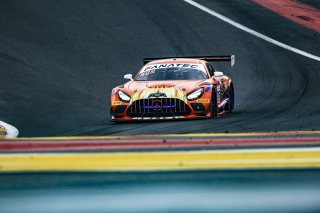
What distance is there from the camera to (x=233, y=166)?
10.7 ft

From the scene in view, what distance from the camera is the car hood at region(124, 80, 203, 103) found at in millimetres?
13602

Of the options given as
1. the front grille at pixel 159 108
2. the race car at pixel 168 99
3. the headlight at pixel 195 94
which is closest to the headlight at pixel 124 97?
the race car at pixel 168 99

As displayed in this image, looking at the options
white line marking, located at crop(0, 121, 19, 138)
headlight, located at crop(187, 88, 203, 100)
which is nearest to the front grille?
headlight, located at crop(187, 88, 203, 100)

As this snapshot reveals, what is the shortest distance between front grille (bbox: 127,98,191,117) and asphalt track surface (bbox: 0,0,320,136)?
0.25 m

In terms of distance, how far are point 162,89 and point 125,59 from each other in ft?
26.9

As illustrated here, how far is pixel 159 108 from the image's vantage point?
13.5 meters

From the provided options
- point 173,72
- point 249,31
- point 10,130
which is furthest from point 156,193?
point 249,31

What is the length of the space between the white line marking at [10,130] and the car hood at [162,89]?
2.11m

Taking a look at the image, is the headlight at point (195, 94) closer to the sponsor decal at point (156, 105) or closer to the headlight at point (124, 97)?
the sponsor decal at point (156, 105)

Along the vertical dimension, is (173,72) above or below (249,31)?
below

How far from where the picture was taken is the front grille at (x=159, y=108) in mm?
13547

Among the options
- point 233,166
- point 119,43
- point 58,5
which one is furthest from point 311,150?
point 58,5

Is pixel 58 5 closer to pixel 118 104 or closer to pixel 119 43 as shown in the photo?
pixel 119 43

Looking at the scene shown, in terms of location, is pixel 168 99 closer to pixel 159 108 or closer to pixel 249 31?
pixel 159 108
